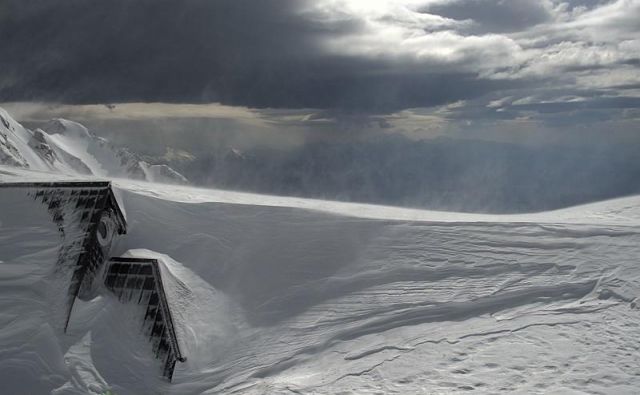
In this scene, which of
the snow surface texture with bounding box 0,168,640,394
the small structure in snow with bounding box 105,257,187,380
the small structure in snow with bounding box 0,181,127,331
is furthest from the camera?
the small structure in snow with bounding box 0,181,127,331

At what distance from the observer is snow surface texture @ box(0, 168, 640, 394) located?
627 inches

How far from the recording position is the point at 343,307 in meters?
19.8

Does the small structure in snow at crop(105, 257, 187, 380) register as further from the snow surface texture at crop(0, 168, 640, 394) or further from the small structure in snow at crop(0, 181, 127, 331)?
the small structure in snow at crop(0, 181, 127, 331)

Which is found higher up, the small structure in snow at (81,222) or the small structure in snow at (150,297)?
the small structure in snow at (81,222)

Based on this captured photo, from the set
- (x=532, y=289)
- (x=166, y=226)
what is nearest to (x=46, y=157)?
(x=166, y=226)

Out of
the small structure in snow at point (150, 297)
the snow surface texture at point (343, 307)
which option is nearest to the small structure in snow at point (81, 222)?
the snow surface texture at point (343, 307)

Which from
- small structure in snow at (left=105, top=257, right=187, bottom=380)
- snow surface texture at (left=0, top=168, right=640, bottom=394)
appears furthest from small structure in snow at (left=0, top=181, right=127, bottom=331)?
small structure in snow at (left=105, top=257, right=187, bottom=380)

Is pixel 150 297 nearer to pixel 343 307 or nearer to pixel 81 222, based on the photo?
pixel 81 222

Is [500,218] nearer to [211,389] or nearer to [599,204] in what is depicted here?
[599,204]

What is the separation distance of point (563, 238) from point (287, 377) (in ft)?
44.9

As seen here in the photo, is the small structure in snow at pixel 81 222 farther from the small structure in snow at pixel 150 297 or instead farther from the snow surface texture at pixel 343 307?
the small structure in snow at pixel 150 297

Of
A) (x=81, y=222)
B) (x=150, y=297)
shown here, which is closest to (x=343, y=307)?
(x=150, y=297)

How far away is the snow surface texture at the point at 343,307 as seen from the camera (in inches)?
627

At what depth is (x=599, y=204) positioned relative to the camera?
34.0 m
